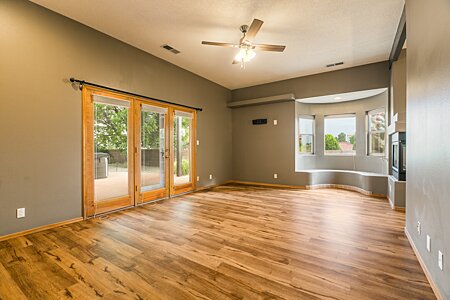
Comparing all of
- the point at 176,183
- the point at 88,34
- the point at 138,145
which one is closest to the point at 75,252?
the point at 138,145

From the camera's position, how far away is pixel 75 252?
7.45 feet

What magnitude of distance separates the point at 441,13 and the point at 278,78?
4.49 metres

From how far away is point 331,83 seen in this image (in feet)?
17.6

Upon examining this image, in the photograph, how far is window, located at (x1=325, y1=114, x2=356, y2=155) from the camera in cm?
614

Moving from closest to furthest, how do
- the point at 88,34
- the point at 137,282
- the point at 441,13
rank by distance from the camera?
the point at 441,13, the point at 137,282, the point at 88,34

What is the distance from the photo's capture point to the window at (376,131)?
5454 mm

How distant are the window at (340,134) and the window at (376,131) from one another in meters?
0.39

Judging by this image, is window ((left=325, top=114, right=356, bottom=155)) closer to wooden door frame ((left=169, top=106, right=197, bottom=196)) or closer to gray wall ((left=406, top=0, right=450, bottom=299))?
gray wall ((left=406, top=0, right=450, bottom=299))

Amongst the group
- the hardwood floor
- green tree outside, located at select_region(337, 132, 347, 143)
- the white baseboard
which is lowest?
the hardwood floor

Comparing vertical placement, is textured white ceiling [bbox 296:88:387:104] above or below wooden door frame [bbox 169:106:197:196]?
above

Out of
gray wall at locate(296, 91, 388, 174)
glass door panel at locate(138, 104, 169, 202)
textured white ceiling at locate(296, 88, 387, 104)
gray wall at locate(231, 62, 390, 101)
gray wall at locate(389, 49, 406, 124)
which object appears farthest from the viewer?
gray wall at locate(296, 91, 388, 174)

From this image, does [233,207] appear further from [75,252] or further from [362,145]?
[362,145]

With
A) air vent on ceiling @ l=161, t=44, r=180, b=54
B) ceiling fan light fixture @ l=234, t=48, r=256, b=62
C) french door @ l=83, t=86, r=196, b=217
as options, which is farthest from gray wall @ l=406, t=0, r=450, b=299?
french door @ l=83, t=86, r=196, b=217

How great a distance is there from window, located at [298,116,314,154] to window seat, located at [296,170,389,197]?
2.98 ft
